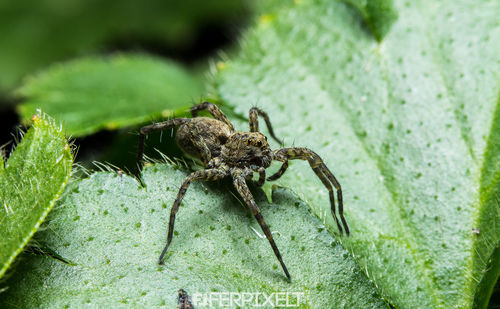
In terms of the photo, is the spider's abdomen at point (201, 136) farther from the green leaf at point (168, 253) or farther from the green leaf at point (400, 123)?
the green leaf at point (168, 253)

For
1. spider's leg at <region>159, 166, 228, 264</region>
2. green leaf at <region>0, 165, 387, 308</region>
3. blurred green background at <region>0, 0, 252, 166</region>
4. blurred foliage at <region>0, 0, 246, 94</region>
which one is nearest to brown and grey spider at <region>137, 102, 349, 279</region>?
spider's leg at <region>159, 166, 228, 264</region>

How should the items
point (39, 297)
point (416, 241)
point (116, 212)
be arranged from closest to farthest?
point (39, 297) → point (116, 212) → point (416, 241)

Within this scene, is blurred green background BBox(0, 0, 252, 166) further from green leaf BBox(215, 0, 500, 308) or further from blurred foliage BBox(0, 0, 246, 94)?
green leaf BBox(215, 0, 500, 308)

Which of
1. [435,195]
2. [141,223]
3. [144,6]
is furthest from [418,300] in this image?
[144,6]

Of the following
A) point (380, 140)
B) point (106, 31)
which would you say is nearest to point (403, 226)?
point (380, 140)

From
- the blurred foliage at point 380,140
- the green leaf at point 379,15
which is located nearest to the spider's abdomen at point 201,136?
the blurred foliage at point 380,140

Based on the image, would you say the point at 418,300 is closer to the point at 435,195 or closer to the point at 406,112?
the point at 435,195
